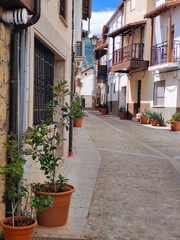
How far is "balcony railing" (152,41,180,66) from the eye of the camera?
54.3 ft

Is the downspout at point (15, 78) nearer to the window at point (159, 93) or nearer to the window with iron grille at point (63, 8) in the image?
the window with iron grille at point (63, 8)

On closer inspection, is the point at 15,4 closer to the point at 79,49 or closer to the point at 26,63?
the point at 26,63

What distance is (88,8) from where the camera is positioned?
17.5 m

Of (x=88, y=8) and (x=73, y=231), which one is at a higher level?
(x=88, y=8)

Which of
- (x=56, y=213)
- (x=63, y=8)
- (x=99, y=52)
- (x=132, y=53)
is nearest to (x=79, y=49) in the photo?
(x=63, y=8)

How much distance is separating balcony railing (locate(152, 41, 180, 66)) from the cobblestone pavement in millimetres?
8332

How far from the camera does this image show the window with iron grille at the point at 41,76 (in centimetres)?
521

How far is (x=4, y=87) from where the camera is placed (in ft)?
10.8

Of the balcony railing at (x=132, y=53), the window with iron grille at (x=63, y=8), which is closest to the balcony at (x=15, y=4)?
the window with iron grille at (x=63, y=8)

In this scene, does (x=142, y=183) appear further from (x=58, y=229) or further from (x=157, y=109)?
(x=157, y=109)

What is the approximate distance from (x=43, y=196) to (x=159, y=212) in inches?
80.3

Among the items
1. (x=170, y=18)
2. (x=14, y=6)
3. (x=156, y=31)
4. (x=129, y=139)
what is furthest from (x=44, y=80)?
(x=156, y=31)

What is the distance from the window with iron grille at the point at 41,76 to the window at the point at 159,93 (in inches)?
516

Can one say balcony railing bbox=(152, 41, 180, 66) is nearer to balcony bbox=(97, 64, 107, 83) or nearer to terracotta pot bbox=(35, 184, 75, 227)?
balcony bbox=(97, 64, 107, 83)
